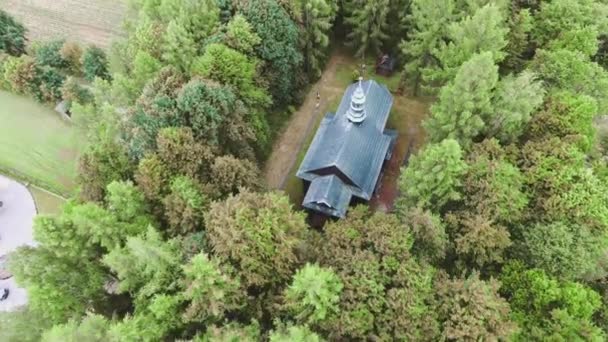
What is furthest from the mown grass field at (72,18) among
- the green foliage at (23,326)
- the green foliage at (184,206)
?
the green foliage at (23,326)

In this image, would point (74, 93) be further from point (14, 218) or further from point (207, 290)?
point (207, 290)

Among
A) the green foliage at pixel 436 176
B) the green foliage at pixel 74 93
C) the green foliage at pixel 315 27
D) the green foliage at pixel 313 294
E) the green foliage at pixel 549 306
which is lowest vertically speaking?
the green foliage at pixel 313 294

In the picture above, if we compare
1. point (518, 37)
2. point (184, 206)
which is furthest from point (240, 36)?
point (518, 37)

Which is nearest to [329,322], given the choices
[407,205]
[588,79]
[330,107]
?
[407,205]

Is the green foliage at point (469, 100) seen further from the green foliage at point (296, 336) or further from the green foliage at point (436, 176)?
the green foliage at point (296, 336)

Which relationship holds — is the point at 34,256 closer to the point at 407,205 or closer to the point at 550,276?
the point at 407,205

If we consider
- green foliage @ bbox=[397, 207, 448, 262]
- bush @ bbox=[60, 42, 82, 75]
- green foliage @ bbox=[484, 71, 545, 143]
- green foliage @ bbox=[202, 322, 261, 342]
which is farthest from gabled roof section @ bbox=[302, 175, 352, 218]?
bush @ bbox=[60, 42, 82, 75]
